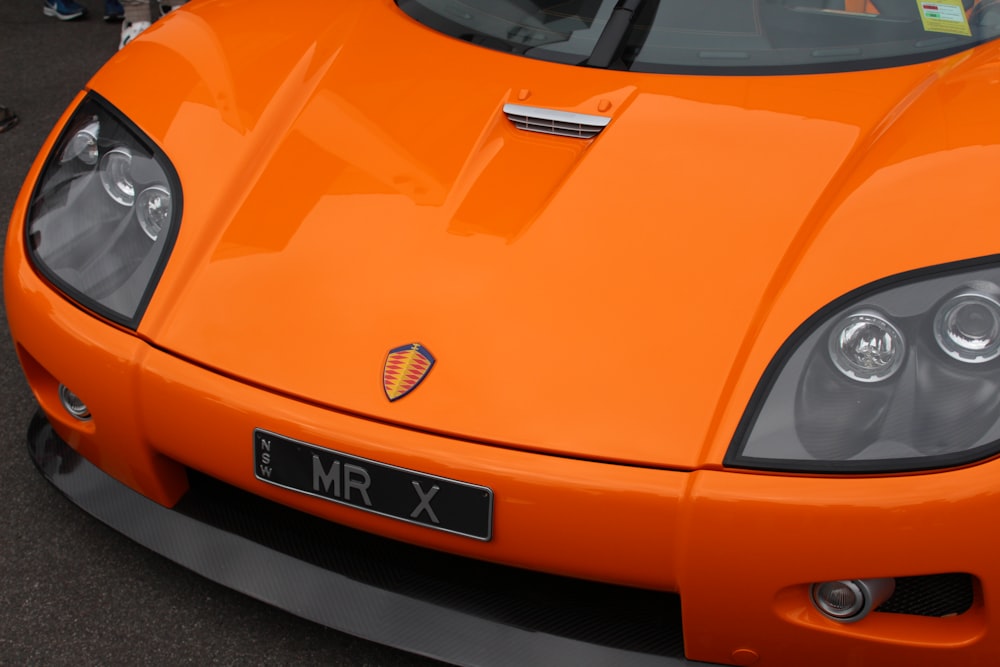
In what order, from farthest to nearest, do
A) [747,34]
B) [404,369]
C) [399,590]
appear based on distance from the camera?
[747,34], [399,590], [404,369]

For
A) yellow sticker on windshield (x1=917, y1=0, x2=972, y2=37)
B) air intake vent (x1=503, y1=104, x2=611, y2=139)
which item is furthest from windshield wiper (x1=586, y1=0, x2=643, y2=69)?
yellow sticker on windshield (x1=917, y1=0, x2=972, y2=37)

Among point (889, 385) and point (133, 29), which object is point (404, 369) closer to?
point (889, 385)

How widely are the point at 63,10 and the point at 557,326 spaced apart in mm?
4577

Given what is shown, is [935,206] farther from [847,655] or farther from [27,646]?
[27,646]

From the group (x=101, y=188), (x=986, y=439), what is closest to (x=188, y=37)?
(x=101, y=188)

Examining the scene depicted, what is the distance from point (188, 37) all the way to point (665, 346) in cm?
129

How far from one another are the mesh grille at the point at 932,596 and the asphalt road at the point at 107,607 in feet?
2.56

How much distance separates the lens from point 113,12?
212 inches

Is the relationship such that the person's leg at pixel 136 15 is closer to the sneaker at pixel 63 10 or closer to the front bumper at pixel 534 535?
the sneaker at pixel 63 10

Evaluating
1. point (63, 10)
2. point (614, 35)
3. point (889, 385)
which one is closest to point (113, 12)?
point (63, 10)

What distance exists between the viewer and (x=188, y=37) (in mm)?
2326

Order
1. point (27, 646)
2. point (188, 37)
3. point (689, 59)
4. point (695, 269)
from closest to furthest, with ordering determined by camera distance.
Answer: point (695, 269)
point (27, 646)
point (689, 59)
point (188, 37)

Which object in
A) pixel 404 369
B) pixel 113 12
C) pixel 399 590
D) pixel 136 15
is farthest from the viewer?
pixel 113 12

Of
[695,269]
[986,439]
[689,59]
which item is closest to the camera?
[986,439]
